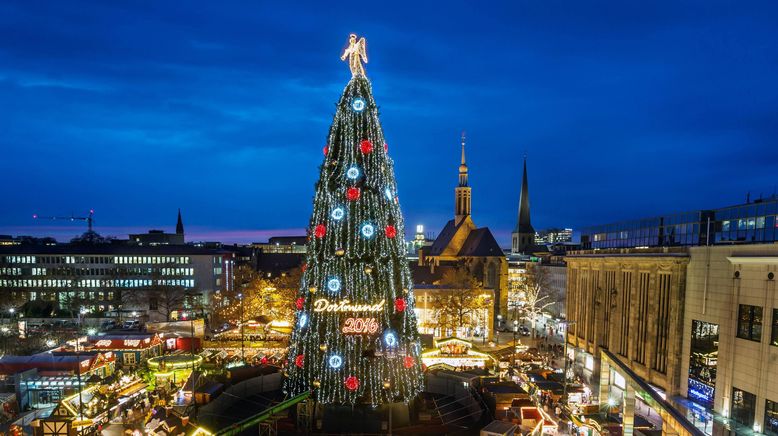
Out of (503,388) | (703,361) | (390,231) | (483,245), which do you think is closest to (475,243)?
(483,245)

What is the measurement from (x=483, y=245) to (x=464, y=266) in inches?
172

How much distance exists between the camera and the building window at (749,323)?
19016 millimetres

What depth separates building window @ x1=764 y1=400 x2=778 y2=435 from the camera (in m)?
17.9

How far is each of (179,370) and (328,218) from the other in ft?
56.7

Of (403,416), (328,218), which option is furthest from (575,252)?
(328,218)

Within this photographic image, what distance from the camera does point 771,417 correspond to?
18141 millimetres

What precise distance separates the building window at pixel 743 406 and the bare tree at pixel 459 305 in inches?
1210

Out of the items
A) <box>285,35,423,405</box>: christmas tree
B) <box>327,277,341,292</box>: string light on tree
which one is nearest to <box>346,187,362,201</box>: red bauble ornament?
<box>285,35,423,405</box>: christmas tree

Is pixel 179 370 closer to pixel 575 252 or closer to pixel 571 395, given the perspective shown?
pixel 571 395

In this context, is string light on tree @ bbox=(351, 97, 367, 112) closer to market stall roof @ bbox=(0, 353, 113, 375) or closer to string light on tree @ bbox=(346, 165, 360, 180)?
string light on tree @ bbox=(346, 165, 360, 180)

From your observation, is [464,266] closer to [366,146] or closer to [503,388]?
[503,388]

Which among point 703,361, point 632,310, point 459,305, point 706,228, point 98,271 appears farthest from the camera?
point 98,271

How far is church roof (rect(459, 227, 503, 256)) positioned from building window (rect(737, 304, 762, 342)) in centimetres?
4966

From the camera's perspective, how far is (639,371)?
28031 millimetres
